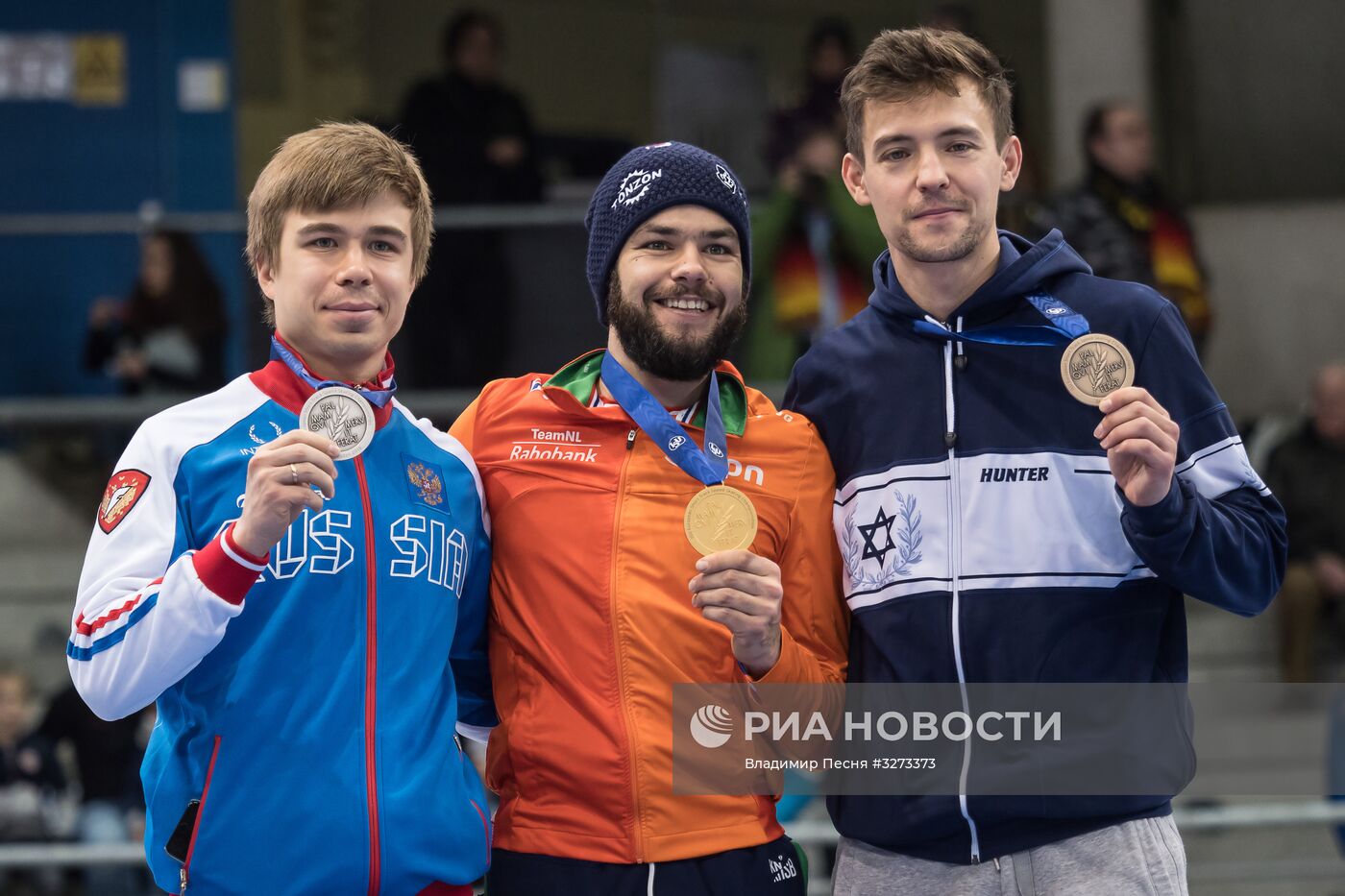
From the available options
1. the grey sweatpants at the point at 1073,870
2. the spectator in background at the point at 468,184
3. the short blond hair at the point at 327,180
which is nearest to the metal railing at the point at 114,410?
the spectator in background at the point at 468,184

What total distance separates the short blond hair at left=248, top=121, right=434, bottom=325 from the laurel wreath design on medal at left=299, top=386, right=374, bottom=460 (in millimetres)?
361

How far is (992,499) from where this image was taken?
3.42 m

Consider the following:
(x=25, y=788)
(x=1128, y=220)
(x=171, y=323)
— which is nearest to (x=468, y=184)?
(x=171, y=323)

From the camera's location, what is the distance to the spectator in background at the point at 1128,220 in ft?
24.8

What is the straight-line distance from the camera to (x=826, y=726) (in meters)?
3.52

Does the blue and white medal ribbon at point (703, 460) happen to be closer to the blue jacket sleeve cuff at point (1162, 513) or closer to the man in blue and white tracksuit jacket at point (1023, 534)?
the man in blue and white tracksuit jacket at point (1023, 534)

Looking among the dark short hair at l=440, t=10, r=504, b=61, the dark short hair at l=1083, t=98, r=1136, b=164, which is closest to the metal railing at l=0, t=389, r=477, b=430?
the dark short hair at l=440, t=10, r=504, b=61

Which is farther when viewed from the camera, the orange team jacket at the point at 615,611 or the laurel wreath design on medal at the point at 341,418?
the orange team jacket at the point at 615,611

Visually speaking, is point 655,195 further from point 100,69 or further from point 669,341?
point 100,69

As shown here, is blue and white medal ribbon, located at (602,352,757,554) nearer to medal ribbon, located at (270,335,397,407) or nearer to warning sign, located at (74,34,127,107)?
medal ribbon, located at (270,335,397,407)

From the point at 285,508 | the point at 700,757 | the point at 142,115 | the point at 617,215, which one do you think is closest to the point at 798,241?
the point at 617,215

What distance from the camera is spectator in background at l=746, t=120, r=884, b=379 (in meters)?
7.46

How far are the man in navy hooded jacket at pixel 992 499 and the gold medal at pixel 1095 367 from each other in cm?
15

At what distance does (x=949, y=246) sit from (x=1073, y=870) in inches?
50.5
